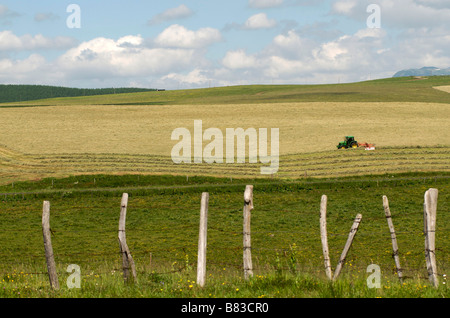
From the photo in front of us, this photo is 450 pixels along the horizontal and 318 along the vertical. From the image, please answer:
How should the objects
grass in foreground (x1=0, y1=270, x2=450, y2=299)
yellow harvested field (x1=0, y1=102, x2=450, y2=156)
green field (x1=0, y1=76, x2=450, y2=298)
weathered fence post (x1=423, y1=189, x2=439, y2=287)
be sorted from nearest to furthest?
grass in foreground (x1=0, y1=270, x2=450, y2=299), weathered fence post (x1=423, y1=189, x2=439, y2=287), green field (x1=0, y1=76, x2=450, y2=298), yellow harvested field (x1=0, y1=102, x2=450, y2=156)

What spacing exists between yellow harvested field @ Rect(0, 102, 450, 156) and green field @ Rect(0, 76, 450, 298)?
0.30 metres

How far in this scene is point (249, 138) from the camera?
75000mm

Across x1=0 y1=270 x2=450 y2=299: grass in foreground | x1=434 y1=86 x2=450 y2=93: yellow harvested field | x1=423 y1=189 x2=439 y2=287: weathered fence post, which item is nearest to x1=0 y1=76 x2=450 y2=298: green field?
x1=0 y1=270 x2=450 y2=299: grass in foreground

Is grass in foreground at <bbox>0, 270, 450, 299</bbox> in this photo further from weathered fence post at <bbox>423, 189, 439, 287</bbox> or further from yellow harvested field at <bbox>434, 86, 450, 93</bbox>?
yellow harvested field at <bbox>434, 86, 450, 93</bbox>

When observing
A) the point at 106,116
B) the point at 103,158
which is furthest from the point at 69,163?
the point at 106,116

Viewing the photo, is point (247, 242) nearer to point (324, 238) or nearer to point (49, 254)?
point (324, 238)

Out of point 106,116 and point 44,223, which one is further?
point 106,116

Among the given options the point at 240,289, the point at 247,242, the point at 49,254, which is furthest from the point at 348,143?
the point at 240,289

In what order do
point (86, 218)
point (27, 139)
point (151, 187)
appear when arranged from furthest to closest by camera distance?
point (27, 139) < point (151, 187) < point (86, 218)

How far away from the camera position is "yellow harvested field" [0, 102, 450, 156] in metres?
68.5

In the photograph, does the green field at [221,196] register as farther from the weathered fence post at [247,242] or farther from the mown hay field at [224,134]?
the weathered fence post at [247,242]

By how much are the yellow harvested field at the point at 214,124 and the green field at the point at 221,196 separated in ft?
0.99

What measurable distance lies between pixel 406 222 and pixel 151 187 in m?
23.3
